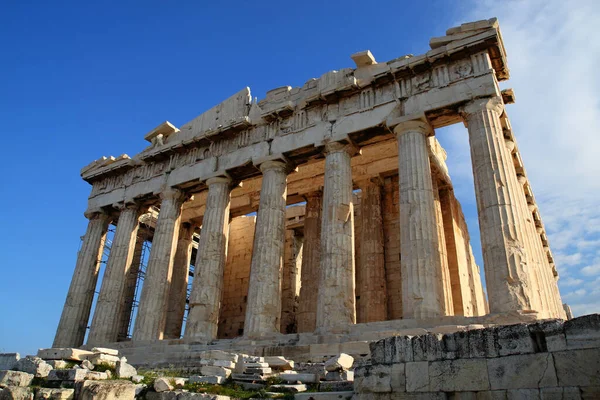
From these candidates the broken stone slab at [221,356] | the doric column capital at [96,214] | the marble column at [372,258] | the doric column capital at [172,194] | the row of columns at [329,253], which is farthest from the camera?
the doric column capital at [96,214]

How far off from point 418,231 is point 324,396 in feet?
22.8

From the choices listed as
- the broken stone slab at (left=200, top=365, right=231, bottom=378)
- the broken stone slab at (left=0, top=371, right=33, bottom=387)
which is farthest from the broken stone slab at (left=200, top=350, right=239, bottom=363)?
the broken stone slab at (left=0, top=371, right=33, bottom=387)

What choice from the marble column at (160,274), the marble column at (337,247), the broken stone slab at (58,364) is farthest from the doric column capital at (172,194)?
the broken stone slab at (58,364)

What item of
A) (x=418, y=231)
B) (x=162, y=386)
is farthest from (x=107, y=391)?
(x=418, y=231)

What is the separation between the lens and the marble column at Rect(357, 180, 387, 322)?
53.6 feet

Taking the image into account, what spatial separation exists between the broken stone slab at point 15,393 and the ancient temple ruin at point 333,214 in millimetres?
6777

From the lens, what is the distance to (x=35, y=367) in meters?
9.51

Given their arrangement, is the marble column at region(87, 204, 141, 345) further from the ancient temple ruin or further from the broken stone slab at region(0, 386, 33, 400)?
the broken stone slab at region(0, 386, 33, 400)

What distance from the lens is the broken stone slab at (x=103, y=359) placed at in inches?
408

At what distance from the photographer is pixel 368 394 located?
6.57 metres

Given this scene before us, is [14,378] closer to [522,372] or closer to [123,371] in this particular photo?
[123,371]

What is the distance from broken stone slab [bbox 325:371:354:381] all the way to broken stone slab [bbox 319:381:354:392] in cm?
34

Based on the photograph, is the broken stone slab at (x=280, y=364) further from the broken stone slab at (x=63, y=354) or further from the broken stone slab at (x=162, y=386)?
the broken stone slab at (x=63, y=354)

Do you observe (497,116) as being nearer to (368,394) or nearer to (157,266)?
(368,394)
